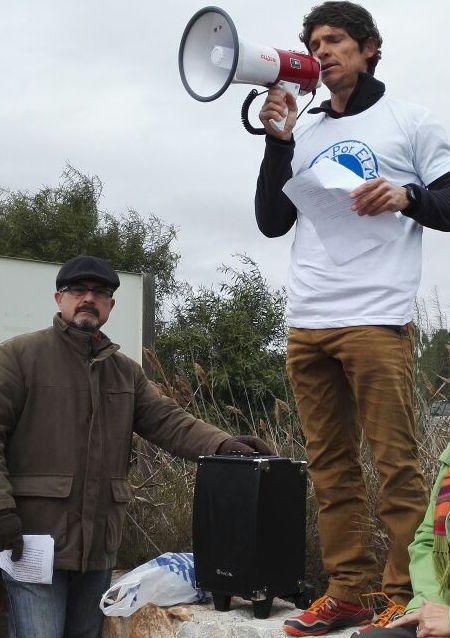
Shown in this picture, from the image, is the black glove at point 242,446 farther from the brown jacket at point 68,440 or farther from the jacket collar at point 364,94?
the jacket collar at point 364,94

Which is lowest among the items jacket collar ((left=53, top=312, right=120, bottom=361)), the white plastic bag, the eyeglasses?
the white plastic bag

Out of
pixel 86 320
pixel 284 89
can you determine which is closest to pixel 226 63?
pixel 284 89

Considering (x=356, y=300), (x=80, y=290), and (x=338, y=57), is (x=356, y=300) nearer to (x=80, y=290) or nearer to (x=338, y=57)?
(x=338, y=57)

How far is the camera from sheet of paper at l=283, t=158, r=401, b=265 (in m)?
3.24

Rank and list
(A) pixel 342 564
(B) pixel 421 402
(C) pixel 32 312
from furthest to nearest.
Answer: (C) pixel 32 312 < (B) pixel 421 402 < (A) pixel 342 564

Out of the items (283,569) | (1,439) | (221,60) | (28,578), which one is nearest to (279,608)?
(283,569)

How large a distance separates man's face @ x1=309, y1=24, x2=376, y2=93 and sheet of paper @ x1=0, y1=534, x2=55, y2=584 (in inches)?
76.9

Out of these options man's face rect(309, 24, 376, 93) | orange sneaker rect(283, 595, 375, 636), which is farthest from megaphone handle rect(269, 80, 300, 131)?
orange sneaker rect(283, 595, 375, 636)

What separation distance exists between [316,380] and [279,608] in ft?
3.36

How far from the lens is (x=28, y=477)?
151 inches

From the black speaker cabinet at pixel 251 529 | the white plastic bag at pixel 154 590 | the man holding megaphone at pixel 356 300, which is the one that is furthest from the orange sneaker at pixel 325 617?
the white plastic bag at pixel 154 590

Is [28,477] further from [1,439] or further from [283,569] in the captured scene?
[283,569]

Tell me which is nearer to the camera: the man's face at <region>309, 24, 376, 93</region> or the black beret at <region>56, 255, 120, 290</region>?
the man's face at <region>309, 24, 376, 93</region>

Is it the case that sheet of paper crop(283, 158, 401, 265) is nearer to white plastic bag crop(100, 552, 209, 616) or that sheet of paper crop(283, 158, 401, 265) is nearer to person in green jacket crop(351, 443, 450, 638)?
person in green jacket crop(351, 443, 450, 638)
